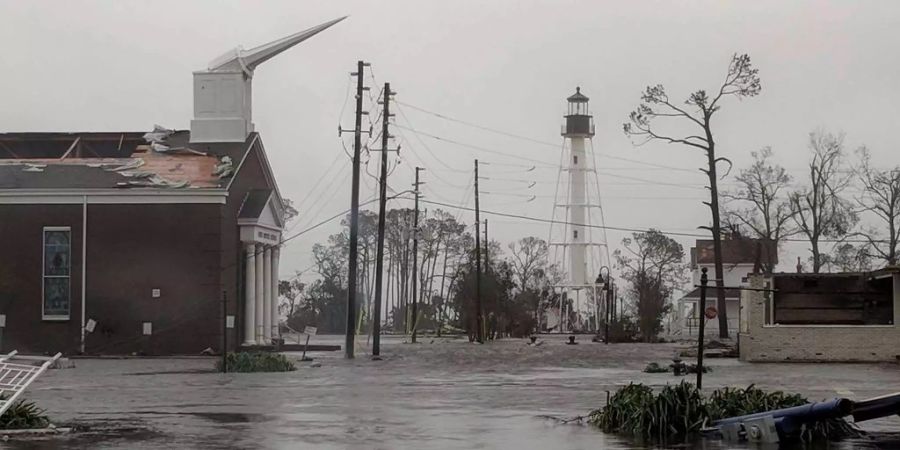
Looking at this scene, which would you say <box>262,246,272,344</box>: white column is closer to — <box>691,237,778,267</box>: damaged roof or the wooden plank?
the wooden plank

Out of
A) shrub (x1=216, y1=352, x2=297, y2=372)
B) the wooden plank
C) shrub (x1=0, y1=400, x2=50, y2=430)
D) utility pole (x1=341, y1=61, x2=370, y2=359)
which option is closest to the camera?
shrub (x1=0, y1=400, x2=50, y2=430)

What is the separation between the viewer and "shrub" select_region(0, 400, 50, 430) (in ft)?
59.1

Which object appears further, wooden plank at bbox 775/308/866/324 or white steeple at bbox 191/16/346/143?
white steeple at bbox 191/16/346/143

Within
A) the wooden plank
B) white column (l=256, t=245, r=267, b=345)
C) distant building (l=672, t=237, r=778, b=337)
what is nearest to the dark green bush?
the wooden plank

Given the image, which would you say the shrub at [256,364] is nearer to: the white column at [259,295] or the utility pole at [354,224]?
the utility pole at [354,224]

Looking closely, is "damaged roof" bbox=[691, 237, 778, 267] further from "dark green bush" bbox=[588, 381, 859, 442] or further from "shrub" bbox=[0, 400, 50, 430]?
"shrub" bbox=[0, 400, 50, 430]

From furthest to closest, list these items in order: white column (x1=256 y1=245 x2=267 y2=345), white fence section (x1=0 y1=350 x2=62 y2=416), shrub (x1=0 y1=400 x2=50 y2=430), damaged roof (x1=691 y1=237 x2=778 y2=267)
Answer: damaged roof (x1=691 y1=237 x2=778 y2=267), white column (x1=256 y1=245 x2=267 y2=345), shrub (x1=0 y1=400 x2=50 y2=430), white fence section (x1=0 y1=350 x2=62 y2=416)

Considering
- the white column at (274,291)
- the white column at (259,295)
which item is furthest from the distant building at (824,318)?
the white column at (274,291)

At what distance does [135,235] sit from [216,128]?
7.21 meters

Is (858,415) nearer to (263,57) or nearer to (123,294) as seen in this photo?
(123,294)

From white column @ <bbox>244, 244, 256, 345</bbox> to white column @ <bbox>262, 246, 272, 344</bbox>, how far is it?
2.25m

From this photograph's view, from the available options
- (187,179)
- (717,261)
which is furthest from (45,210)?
(717,261)

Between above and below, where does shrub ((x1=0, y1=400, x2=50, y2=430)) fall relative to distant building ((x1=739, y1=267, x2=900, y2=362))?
below

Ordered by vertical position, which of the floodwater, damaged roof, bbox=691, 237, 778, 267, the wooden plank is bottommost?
the floodwater
